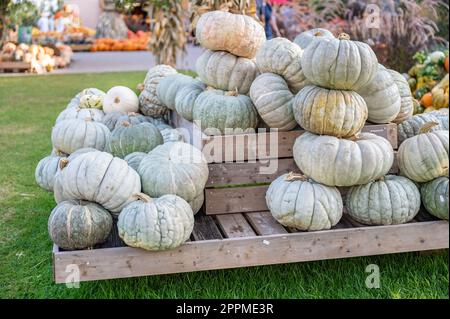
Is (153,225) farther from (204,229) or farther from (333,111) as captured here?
(333,111)

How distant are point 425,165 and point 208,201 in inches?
43.2

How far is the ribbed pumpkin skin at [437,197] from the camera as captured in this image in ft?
9.32

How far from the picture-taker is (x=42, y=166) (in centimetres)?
364

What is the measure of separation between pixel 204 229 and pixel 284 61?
3.20ft

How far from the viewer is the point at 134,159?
308 cm

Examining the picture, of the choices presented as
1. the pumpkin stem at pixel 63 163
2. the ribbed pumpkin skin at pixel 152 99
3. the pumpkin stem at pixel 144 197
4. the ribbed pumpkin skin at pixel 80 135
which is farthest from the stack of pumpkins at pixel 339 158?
the ribbed pumpkin skin at pixel 152 99

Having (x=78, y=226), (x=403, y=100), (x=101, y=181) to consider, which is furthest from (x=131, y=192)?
(x=403, y=100)

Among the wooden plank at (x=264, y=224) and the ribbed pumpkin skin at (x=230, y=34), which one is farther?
the ribbed pumpkin skin at (x=230, y=34)

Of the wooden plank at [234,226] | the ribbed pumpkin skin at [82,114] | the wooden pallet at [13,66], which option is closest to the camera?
the wooden plank at [234,226]

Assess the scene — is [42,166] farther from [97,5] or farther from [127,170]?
[97,5]

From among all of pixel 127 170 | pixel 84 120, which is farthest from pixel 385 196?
pixel 84 120

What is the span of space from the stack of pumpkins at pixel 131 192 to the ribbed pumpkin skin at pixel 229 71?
0.46m

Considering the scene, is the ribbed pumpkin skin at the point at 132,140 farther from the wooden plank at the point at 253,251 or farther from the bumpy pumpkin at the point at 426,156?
the bumpy pumpkin at the point at 426,156

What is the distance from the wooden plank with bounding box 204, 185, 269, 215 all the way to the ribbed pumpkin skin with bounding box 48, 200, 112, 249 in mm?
614
